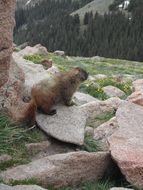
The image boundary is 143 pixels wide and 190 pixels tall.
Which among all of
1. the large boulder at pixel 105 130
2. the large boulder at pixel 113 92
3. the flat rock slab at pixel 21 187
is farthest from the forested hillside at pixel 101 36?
the flat rock slab at pixel 21 187

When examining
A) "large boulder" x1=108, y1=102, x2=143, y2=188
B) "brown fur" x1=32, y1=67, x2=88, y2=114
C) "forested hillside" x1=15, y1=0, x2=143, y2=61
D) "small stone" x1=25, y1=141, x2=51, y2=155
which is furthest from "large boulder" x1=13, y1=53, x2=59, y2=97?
"forested hillside" x1=15, y1=0, x2=143, y2=61

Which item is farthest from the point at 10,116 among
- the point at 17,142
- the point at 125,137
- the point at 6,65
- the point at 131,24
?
the point at 131,24

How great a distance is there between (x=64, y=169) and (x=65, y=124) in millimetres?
1882

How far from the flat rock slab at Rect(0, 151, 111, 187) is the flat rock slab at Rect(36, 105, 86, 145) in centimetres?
82

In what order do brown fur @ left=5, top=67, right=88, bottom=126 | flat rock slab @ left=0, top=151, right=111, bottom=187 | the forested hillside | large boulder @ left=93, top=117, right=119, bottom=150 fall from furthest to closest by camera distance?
1. the forested hillside
2. large boulder @ left=93, top=117, right=119, bottom=150
3. brown fur @ left=5, top=67, right=88, bottom=126
4. flat rock slab @ left=0, top=151, right=111, bottom=187

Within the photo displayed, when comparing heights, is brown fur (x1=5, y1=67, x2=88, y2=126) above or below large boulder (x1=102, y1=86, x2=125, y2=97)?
above

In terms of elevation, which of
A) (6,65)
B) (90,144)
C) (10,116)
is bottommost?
(90,144)

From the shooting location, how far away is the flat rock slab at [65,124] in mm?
11750

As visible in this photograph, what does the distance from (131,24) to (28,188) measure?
16130 centimetres

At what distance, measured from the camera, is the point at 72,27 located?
618 ft

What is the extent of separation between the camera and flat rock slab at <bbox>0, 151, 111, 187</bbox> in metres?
10.1

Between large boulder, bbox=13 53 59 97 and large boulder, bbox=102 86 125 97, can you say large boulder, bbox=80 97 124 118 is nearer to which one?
large boulder, bbox=13 53 59 97

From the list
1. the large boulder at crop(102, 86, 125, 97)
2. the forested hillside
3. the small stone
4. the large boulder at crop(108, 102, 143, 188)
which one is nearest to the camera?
the large boulder at crop(108, 102, 143, 188)

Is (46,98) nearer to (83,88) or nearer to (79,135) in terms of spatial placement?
(79,135)
